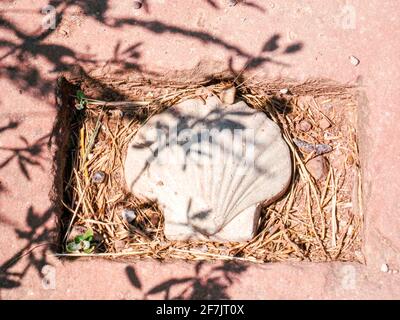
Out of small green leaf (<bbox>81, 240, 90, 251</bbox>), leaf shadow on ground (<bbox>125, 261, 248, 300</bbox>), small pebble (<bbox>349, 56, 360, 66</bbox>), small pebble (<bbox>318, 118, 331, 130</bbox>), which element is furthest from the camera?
small pebble (<bbox>318, 118, 331, 130</bbox>)

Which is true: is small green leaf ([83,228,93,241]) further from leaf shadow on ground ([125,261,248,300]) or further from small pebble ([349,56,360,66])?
small pebble ([349,56,360,66])

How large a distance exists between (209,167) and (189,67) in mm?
487

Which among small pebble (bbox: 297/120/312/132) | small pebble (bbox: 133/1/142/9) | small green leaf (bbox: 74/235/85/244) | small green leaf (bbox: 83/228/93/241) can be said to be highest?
small pebble (bbox: 133/1/142/9)

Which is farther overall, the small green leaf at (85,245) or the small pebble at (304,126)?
the small pebble at (304,126)

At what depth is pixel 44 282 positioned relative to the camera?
8.40 ft

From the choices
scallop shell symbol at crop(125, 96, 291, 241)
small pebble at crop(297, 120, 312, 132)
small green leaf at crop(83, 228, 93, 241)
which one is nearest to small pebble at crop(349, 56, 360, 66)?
small pebble at crop(297, 120, 312, 132)

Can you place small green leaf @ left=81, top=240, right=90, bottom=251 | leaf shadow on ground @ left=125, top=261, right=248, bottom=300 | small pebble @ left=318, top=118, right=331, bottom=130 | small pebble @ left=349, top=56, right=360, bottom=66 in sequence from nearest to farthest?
leaf shadow on ground @ left=125, top=261, right=248, bottom=300 → small green leaf @ left=81, top=240, right=90, bottom=251 → small pebble @ left=349, top=56, right=360, bottom=66 → small pebble @ left=318, top=118, right=331, bottom=130

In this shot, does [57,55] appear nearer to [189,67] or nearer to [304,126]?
[189,67]

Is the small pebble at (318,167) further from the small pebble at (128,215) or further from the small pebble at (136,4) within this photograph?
the small pebble at (136,4)

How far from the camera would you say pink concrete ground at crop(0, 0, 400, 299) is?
8.42 ft

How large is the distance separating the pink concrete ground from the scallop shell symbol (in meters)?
0.20

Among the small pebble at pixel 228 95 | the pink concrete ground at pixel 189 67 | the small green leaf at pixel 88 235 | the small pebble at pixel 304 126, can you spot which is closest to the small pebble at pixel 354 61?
the pink concrete ground at pixel 189 67

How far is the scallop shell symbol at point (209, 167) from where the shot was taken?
2.70 metres

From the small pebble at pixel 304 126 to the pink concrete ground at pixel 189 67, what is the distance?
245 millimetres
